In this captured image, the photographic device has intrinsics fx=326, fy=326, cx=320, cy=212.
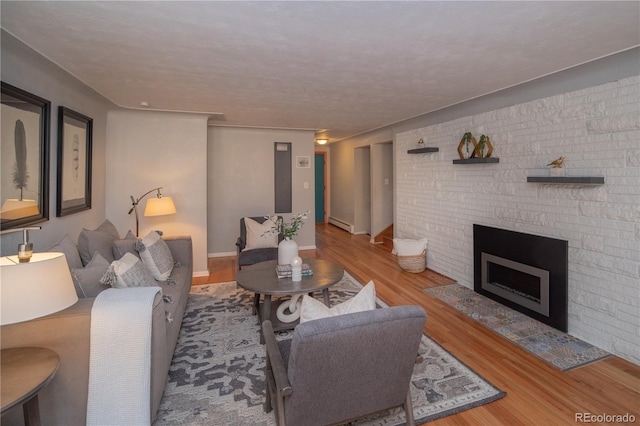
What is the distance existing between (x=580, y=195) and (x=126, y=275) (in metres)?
3.69

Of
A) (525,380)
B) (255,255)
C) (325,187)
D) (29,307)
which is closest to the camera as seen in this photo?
(29,307)

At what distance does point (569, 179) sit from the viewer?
2775 millimetres

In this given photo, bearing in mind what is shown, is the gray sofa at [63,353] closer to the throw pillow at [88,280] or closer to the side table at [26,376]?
the side table at [26,376]

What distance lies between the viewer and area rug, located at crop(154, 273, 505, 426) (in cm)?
195

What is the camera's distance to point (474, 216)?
4.05 metres

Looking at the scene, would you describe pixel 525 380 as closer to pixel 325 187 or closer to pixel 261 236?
pixel 261 236

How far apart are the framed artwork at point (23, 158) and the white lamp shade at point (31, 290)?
1.07 meters

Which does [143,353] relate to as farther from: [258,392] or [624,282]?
[624,282]

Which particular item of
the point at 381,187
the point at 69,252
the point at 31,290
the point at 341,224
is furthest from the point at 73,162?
the point at 341,224

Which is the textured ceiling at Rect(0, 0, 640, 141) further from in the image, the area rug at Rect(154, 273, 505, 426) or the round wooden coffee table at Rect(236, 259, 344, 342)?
the area rug at Rect(154, 273, 505, 426)

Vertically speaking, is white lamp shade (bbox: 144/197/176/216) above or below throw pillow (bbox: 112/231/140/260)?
above

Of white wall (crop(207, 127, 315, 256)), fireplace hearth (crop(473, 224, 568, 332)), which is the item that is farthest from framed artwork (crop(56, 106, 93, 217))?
fireplace hearth (crop(473, 224, 568, 332))

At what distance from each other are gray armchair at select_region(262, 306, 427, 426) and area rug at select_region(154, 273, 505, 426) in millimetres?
515

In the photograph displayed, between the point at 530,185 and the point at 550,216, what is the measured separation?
0.37 m
